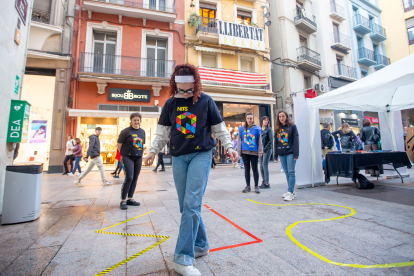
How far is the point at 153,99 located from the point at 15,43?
10.0m

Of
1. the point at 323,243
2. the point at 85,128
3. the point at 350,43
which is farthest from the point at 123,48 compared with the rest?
the point at 350,43

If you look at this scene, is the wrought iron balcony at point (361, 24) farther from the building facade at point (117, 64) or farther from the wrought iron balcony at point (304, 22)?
the building facade at point (117, 64)

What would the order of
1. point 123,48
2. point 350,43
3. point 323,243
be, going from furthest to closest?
point 350,43 → point 123,48 → point 323,243

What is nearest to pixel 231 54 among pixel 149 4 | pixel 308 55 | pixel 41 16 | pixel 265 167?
pixel 149 4

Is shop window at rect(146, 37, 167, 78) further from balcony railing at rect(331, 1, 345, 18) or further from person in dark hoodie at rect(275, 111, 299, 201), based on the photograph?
balcony railing at rect(331, 1, 345, 18)

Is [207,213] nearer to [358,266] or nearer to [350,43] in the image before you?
[358,266]

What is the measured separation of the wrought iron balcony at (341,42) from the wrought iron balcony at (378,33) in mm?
4069

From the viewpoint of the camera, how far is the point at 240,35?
15.9m

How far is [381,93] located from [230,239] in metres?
7.42

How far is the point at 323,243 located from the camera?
2252 millimetres

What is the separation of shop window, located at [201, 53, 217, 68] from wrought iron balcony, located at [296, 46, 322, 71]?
734cm

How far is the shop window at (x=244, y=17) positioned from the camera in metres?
16.6

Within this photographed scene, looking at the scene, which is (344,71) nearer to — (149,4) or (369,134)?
(369,134)

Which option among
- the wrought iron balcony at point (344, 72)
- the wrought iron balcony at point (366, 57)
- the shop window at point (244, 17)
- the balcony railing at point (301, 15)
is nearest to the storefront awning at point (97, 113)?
the shop window at point (244, 17)
